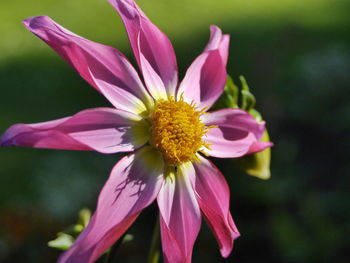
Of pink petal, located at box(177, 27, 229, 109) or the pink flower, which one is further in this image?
pink petal, located at box(177, 27, 229, 109)

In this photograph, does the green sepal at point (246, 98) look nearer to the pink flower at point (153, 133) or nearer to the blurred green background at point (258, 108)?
the pink flower at point (153, 133)

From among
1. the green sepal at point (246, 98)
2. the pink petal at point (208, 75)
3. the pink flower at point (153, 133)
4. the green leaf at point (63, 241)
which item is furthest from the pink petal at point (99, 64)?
the green leaf at point (63, 241)

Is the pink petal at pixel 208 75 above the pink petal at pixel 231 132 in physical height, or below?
above

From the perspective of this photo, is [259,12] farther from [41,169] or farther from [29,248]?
[29,248]

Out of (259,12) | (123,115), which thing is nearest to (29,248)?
(123,115)

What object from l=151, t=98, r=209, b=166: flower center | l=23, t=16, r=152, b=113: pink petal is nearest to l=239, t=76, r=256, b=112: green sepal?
l=151, t=98, r=209, b=166: flower center

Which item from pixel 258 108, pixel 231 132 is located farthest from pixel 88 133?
pixel 258 108

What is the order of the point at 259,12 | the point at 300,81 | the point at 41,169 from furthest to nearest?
the point at 259,12, the point at 300,81, the point at 41,169

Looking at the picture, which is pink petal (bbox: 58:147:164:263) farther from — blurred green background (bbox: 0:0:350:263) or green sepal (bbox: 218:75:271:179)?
blurred green background (bbox: 0:0:350:263)
